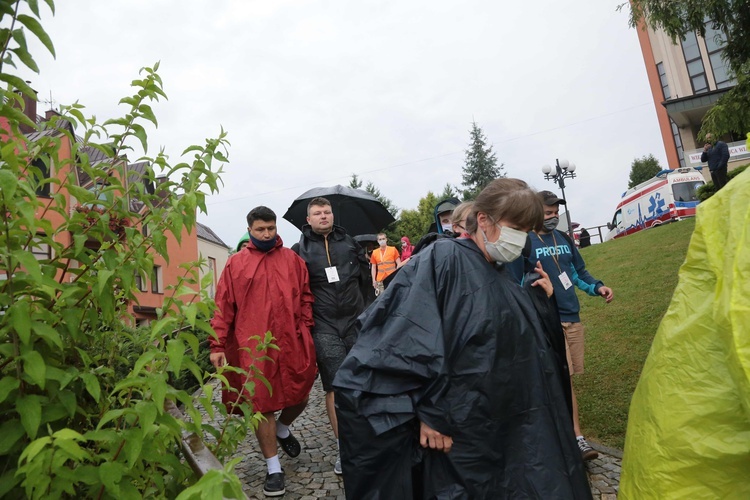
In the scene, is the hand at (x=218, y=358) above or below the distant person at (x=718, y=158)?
below

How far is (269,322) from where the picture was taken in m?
3.72

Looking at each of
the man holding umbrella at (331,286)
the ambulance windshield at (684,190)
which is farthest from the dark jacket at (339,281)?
the ambulance windshield at (684,190)

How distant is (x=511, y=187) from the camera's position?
2.43 m

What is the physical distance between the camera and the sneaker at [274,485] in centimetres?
351

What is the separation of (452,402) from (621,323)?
23.2 feet

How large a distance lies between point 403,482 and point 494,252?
1111 mm

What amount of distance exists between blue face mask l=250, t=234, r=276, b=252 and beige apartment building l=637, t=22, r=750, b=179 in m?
29.0

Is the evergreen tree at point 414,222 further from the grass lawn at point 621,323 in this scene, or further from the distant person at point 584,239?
the grass lawn at point 621,323

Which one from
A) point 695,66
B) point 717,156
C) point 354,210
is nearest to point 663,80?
point 695,66

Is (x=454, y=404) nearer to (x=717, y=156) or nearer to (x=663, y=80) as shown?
(x=717, y=156)

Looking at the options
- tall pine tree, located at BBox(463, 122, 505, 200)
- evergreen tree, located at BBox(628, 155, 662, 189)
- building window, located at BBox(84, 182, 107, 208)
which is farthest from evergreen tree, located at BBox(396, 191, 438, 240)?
building window, located at BBox(84, 182, 107, 208)

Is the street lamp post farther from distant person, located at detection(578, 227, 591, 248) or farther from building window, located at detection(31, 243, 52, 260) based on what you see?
building window, located at detection(31, 243, 52, 260)

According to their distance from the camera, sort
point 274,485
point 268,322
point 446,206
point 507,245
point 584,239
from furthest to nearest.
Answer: point 584,239
point 446,206
point 268,322
point 274,485
point 507,245

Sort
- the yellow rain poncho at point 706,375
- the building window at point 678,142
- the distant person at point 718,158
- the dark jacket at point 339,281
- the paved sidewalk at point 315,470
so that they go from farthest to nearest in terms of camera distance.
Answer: the building window at point 678,142
the distant person at point 718,158
the dark jacket at point 339,281
the paved sidewalk at point 315,470
the yellow rain poncho at point 706,375
